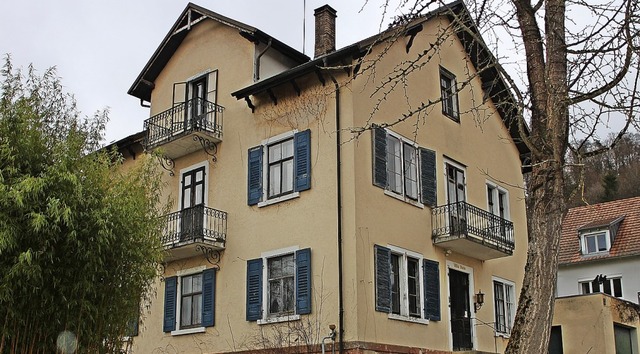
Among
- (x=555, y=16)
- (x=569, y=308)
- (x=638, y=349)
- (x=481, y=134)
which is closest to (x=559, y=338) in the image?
(x=569, y=308)

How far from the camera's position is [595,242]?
1382 inches

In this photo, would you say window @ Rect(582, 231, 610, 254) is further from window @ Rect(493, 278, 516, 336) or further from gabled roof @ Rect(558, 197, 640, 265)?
window @ Rect(493, 278, 516, 336)

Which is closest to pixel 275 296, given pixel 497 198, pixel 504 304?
pixel 504 304

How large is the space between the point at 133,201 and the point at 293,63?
30.5 ft

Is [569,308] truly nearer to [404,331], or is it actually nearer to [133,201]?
[404,331]

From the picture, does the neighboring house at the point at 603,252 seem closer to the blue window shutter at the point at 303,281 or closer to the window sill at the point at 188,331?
the blue window shutter at the point at 303,281

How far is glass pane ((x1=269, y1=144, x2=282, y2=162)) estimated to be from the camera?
18938mm

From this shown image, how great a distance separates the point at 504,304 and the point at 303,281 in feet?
24.2

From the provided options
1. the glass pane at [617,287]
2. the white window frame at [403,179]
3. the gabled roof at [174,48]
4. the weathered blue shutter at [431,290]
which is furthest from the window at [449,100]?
the glass pane at [617,287]

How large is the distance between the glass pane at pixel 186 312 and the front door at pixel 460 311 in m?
6.85

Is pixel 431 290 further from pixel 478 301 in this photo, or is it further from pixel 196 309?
pixel 196 309

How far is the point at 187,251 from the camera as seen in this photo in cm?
1984

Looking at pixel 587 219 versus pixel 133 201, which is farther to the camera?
pixel 587 219

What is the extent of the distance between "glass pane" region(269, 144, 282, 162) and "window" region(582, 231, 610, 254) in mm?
21241
